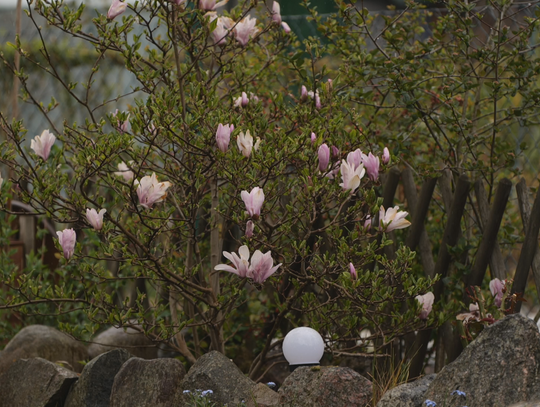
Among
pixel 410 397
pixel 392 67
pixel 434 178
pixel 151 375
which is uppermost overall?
pixel 392 67

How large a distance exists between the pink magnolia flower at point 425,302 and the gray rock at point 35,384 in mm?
1340

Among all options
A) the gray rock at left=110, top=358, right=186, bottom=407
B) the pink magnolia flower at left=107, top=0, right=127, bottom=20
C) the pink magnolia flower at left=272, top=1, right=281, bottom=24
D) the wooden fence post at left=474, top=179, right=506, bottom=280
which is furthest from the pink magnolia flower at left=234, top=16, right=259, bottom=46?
the gray rock at left=110, top=358, right=186, bottom=407

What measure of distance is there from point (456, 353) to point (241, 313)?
A: 1146 mm

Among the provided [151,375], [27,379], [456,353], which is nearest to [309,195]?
[151,375]

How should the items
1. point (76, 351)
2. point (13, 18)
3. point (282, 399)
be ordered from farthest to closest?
point (13, 18)
point (76, 351)
point (282, 399)

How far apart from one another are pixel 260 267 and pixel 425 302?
0.69 m

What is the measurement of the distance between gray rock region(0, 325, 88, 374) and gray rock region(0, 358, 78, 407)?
36 cm

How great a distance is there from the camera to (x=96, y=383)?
2.57 meters

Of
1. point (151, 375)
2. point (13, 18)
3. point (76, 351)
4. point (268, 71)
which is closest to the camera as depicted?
point (151, 375)

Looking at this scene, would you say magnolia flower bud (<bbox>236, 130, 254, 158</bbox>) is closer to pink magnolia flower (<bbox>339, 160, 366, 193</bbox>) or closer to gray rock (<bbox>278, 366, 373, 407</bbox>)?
pink magnolia flower (<bbox>339, 160, 366, 193</bbox>)

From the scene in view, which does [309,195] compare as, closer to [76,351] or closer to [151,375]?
[151,375]

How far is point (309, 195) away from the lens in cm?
224

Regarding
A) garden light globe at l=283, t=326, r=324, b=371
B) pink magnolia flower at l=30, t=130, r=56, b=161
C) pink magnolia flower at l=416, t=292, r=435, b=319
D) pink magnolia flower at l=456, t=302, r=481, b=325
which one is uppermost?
pink magnolia flower at l=30, t=130, r=56, b=161

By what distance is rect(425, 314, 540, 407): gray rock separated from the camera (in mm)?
1753
